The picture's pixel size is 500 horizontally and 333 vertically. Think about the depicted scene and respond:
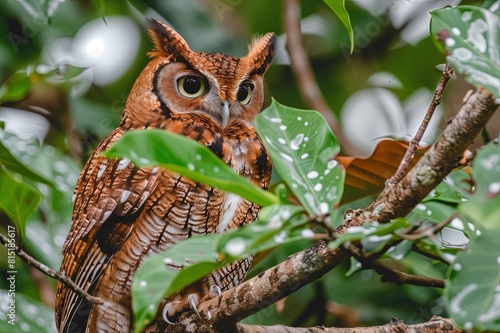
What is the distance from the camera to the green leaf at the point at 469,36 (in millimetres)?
1189

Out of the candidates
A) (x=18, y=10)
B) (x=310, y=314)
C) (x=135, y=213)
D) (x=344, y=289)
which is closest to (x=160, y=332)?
(x=135, y=213)

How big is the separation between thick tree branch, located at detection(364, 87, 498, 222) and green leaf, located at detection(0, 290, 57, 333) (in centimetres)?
99

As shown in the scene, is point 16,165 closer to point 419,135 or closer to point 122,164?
point 122,164

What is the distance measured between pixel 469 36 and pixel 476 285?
44 cm

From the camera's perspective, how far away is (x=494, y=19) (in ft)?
4.10

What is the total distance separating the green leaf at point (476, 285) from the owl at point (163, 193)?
1.10 m

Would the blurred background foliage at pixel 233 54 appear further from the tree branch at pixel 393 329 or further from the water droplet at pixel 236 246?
the water droplet at pixel 236 246

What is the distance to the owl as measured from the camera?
225 cm

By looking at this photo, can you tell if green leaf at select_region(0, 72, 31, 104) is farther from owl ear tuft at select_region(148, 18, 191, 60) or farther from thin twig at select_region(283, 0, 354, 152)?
thin twig at select_region(283, 0, 354, 152)

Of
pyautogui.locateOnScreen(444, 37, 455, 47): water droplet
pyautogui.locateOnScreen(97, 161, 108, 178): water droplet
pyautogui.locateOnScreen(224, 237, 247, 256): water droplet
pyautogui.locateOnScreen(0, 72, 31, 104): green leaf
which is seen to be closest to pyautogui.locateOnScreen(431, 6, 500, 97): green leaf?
pyautogui.locateOnScreen(444, 37, 455, 47): water droplet

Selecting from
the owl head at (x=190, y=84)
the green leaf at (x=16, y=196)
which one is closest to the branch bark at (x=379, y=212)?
the green leaf at (x=16, y=196)

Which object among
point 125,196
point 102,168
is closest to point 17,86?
point 102,168

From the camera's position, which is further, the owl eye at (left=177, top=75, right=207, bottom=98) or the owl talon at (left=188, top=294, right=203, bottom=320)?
the owl eye at (left=177, top=75, right=207, bottom=98)

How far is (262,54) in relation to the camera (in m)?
2.69
